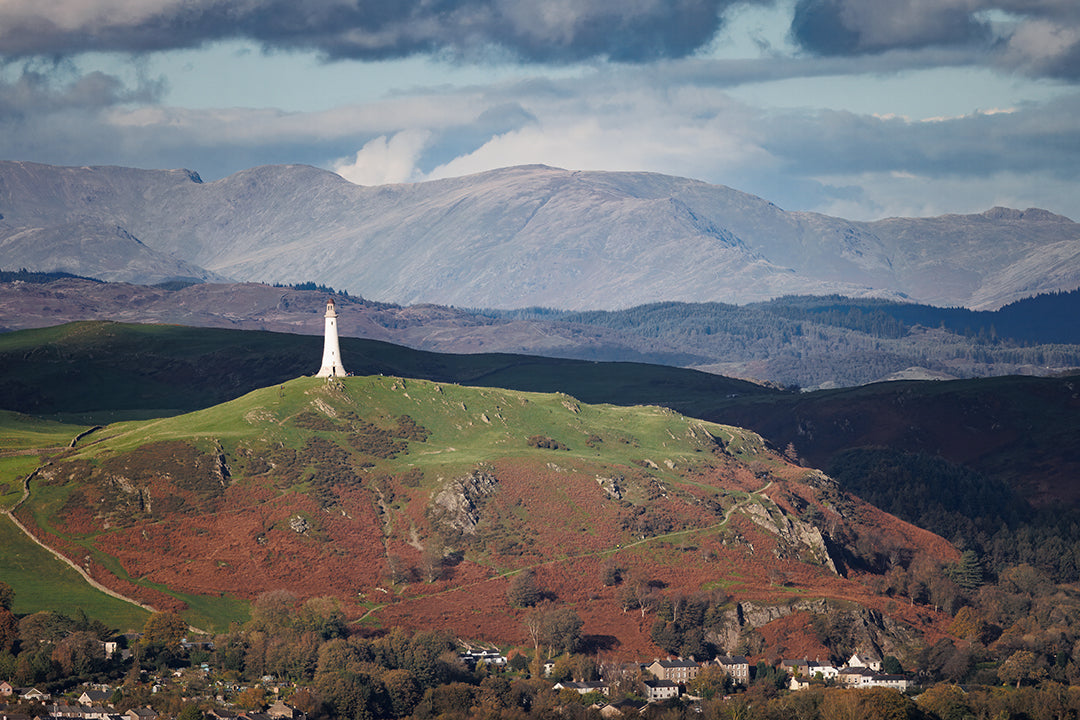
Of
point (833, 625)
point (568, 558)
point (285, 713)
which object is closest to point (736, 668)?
point (833, 625)

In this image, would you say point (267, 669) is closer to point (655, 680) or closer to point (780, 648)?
point (655, 680)

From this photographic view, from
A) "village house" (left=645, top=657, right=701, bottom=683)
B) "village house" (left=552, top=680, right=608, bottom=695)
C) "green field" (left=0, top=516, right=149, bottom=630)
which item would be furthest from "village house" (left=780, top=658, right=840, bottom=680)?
"green field" (left=0, top=516, right=149, bottom=630)

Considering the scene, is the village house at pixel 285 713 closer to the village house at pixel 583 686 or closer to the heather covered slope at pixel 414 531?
the village house at pixel 583 686

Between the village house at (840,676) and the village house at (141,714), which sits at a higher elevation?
the village house at (141,714)

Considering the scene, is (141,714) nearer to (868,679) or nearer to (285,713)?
(285,713)

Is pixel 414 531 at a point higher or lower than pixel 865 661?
higher

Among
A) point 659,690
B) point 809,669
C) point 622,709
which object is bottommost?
point 809,669

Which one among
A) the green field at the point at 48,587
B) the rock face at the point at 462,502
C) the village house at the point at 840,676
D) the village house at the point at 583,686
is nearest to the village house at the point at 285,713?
the village house at the point at 583,686
